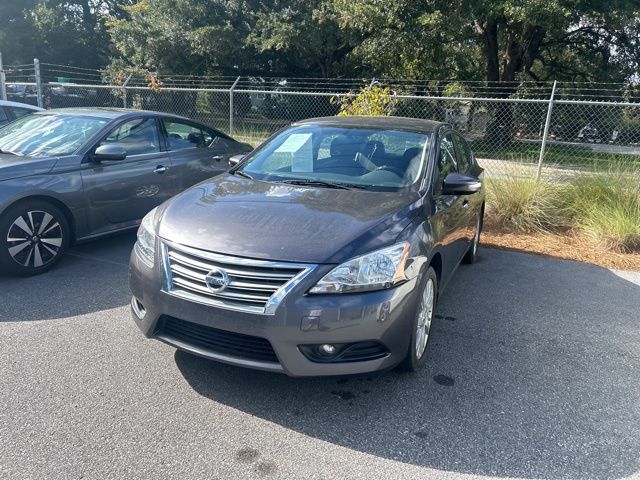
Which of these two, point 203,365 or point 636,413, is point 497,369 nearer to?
point 636,413

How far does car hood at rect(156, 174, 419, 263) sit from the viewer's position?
2791 millimetres

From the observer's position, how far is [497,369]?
3477 millimetres

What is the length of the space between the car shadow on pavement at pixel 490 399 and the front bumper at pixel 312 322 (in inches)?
12.5

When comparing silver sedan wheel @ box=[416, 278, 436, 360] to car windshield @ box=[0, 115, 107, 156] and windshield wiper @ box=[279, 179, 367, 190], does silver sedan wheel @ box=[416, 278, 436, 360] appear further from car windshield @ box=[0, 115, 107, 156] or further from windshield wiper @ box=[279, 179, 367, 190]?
car windshield @ box=[0, 115, 107, 156]

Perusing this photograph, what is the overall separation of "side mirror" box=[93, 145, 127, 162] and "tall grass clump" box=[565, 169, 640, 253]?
235 inches

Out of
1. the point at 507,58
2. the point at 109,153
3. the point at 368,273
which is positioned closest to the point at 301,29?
the point at 507,58

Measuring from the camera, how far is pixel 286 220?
3055 mm

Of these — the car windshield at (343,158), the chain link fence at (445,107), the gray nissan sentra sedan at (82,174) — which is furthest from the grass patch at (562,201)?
the chain link fence at (445,107)

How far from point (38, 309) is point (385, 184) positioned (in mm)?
2935

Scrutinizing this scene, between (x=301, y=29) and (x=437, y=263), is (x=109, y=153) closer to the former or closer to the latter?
(x=437, y=263)

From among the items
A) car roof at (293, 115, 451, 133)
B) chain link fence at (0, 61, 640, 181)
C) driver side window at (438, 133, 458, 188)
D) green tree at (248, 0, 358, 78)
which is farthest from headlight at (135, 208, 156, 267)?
green tree at (248, 0, 358, 78)

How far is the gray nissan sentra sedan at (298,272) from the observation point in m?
2.68

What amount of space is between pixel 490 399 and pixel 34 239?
420 cm

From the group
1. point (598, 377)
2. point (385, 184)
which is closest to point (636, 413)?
point (598, 377)
